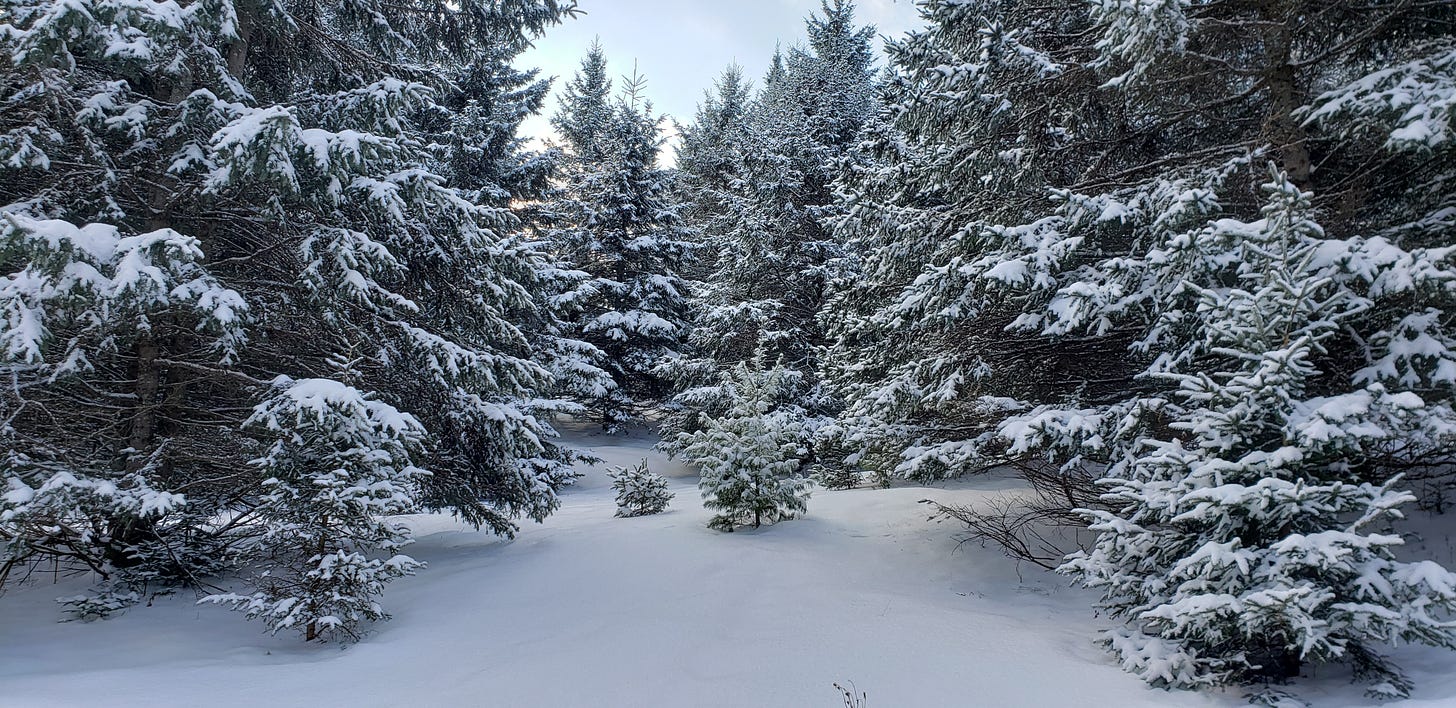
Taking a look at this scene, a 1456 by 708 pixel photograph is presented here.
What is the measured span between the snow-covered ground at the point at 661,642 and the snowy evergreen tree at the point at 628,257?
41.4 ft

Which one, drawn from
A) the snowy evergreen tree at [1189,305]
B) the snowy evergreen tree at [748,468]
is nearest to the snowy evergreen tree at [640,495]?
the snowy evergreen tree at [748,468]

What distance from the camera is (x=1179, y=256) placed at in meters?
4.73

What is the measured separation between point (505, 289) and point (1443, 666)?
816cm

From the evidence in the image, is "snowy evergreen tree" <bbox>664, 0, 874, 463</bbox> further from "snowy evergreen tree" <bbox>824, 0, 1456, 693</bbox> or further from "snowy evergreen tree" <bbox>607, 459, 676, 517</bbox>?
"snowy evergreen tree" <bbox>824, 0, 1456, 693</bbox>

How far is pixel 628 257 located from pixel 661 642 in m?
17.1

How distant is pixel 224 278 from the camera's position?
6.47 m

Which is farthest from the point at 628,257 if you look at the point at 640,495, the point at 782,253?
the point at 640,495

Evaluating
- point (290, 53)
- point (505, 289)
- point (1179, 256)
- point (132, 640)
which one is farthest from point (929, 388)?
point (290, 53)

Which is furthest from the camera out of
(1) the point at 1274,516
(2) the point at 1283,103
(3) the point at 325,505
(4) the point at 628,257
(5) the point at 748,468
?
(4) the point at 628,257

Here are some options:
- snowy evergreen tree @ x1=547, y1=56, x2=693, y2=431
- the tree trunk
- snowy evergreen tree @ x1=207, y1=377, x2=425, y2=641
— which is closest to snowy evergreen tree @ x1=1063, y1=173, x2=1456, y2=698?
the tree trunk

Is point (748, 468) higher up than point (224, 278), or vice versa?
point (224, 278)

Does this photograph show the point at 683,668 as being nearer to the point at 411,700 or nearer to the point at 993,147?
the point at 411,700

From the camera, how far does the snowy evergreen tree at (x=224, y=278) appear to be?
4676 millimetres

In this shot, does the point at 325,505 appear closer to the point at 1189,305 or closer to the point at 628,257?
the point at 1189,305
